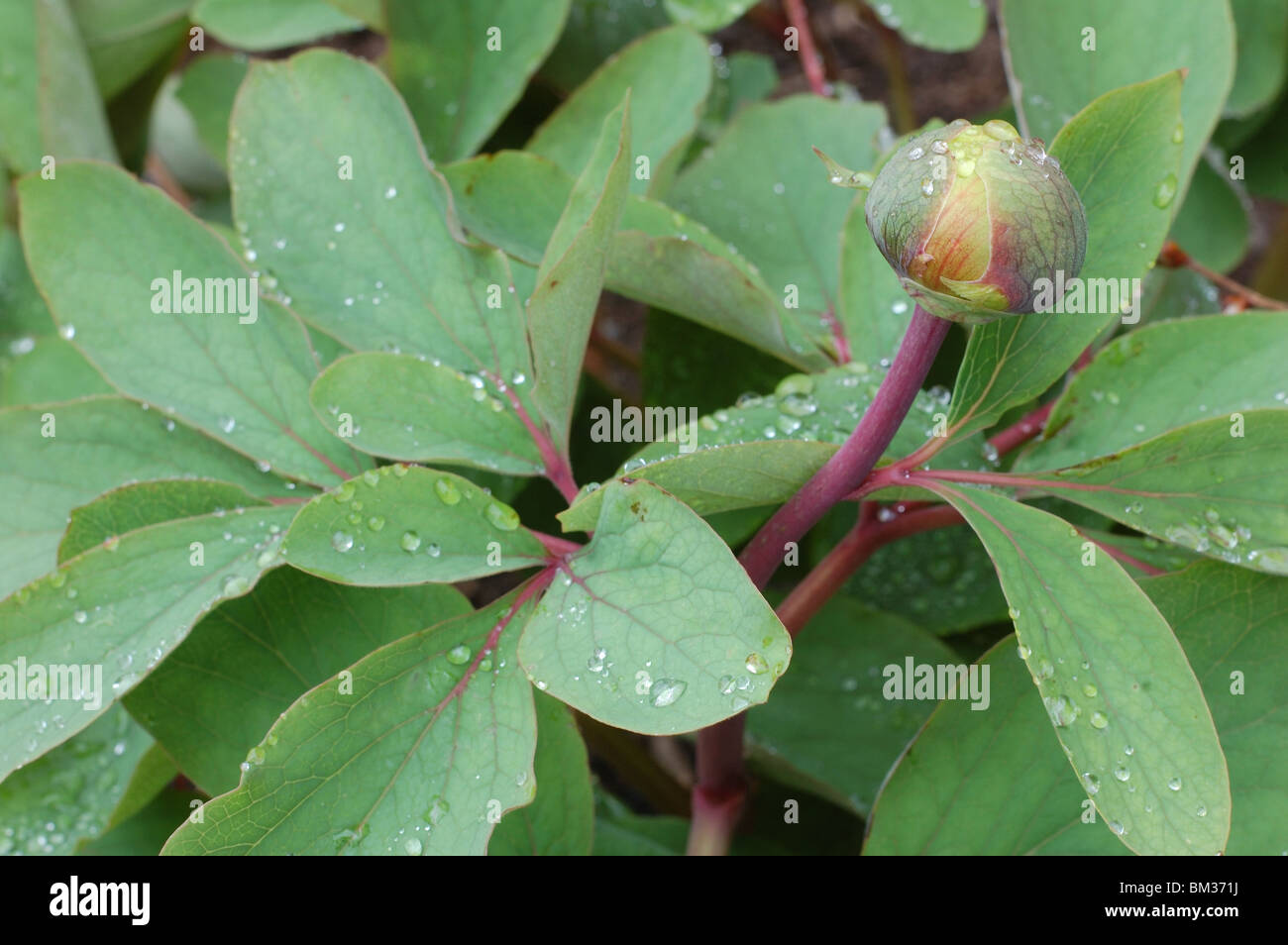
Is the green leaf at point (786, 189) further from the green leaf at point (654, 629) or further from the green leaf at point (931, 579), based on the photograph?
the green leaf at point (654, 629)

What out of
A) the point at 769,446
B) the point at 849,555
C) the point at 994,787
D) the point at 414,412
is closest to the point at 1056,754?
the point at 994,787

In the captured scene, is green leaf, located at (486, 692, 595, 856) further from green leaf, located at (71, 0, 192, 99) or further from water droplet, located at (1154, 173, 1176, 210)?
green leaf, located at (71, 0, 192, 99)

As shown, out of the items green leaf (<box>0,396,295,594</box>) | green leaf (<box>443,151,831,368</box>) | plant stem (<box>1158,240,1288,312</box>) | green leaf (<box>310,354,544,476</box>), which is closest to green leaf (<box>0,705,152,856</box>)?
green leaf (<box>0,396,295,594</box>)

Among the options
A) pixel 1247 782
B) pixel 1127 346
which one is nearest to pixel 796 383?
pixel 1127 346

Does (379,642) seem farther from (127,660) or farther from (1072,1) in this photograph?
(1072,1)

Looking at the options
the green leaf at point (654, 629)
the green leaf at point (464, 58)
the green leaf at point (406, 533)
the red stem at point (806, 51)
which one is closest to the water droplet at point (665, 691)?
the green leaf at point (654, 629)

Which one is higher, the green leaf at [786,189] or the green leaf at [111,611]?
the green leaf at [786,189]

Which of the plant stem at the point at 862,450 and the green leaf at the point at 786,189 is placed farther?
the green leaf at the point at 786,189

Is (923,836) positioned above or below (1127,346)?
below
